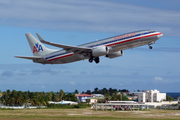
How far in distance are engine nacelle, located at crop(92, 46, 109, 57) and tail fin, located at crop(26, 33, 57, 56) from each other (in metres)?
15.0

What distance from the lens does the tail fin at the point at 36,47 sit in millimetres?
70512

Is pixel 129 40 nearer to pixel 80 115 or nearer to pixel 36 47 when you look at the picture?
pixel 36 47

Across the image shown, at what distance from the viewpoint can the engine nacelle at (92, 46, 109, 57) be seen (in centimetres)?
5684

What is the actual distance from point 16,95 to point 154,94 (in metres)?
97.8

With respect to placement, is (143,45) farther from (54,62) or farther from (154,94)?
(154,94)

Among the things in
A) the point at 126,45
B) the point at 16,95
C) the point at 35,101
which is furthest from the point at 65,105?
the point at 126,45

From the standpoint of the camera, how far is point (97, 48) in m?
57.9

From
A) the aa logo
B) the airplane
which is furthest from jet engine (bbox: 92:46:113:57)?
the aa logo

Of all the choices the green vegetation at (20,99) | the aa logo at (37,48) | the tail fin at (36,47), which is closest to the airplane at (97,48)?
the tail fin at (36,47)

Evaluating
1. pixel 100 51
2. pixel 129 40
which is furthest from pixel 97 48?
pixel 129 40

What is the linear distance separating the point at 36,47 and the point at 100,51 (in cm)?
2287

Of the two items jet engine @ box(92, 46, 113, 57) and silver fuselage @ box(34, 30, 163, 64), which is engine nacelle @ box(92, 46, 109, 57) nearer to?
jet engine @ box(92, 46, 113, 57)

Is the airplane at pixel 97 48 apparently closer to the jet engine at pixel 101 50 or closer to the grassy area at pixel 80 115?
the jet engine at pixel 101 50

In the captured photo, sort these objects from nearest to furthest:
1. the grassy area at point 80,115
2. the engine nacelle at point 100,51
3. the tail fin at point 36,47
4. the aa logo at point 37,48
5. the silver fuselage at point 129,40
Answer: the silver fuselage at point 129,40, the engine nacelle at point 100,51, the tail fin at point 36,47, the aa logo at point 37,48, the grassy area at point 80,115
